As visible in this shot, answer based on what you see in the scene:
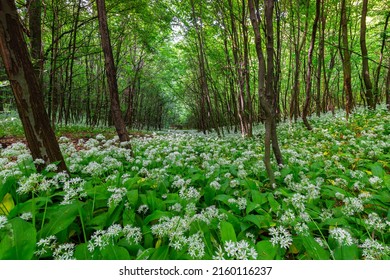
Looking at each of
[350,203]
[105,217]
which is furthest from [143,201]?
[350,203]

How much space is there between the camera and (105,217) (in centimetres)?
192

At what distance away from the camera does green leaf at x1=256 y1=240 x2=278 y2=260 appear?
1.48 metres

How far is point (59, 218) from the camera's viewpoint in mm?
1683

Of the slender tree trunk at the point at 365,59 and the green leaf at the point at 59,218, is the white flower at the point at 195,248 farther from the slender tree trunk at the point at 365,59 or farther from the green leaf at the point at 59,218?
the slender tree trunk at the point at 365,59

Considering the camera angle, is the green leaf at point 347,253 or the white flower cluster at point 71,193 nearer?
the green leaf at point 347,253

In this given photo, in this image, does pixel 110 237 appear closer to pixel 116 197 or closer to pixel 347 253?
pixel 116 197

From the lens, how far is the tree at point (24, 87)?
2247 millimetres

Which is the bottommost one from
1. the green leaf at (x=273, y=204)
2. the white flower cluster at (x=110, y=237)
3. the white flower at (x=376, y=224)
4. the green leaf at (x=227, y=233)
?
the white flower at (x=376, y=224)

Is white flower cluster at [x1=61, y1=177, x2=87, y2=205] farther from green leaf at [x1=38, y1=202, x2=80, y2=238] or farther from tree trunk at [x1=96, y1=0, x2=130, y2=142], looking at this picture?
tree trunk at [x1=96, y1=0, x2=130, y2=142]

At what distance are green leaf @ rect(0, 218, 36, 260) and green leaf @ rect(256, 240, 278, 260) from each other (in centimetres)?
157

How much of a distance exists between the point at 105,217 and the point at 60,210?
1.25ft

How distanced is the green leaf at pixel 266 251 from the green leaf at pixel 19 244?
157 cm

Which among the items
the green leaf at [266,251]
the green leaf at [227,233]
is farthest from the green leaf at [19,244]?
the green leaf at [266,251]
